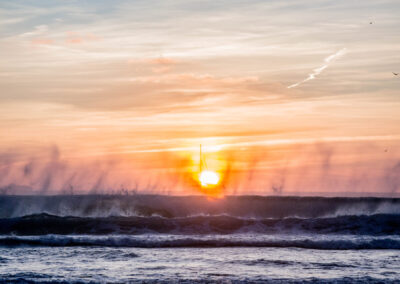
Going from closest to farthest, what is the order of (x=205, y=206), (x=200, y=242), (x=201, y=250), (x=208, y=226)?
(x=201, y=250) < (x=200, y=242) < (x=208, y=226) < (x=205, y=206)

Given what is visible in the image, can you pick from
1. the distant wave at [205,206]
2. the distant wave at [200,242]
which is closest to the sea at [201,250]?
the distant wave at [200,242]

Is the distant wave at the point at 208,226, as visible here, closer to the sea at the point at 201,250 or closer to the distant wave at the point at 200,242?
the sea at the point at 201,250

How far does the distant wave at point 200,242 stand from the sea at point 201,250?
4 centimetres

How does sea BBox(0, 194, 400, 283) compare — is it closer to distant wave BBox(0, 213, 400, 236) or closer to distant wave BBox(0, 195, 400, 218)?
distant wave BBox(0, 213, 400, 236)

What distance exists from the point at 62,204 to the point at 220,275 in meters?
49.7

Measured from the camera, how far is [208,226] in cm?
3525

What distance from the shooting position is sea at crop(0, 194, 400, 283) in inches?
774

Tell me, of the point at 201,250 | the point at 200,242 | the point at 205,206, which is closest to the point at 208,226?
the point at 200,242

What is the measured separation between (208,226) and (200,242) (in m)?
6.64

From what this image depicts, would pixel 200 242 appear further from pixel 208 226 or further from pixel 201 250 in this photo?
pixel 208 226

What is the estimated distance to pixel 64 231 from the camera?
118 ft

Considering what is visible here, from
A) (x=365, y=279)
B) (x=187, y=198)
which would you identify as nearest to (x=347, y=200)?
(x=187, y=198)

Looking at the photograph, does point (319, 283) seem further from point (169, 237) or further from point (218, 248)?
point (169, 237)

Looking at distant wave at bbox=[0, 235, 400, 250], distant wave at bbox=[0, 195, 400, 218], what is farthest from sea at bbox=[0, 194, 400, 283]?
distant wave at bbox=[0, 195, 400, 218]
